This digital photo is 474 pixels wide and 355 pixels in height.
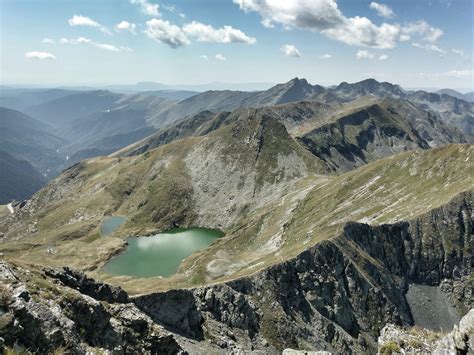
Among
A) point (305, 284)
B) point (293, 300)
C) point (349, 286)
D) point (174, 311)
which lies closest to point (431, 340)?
point (174, 311)

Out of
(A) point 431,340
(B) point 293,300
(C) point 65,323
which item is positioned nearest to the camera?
(C) point 65,323

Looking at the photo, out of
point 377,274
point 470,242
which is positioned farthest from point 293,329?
point 470,242

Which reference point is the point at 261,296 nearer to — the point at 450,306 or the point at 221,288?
the point at 221,288

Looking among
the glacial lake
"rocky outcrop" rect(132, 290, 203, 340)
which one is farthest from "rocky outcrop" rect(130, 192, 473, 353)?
the glacial lake

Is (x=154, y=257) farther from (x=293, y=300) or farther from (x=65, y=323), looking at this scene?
(x=65, y=323)

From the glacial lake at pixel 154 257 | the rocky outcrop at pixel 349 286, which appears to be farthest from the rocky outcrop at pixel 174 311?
the glacial lake at pixel 154 257

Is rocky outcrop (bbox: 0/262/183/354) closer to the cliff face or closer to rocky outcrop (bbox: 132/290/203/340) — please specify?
the cliff face
